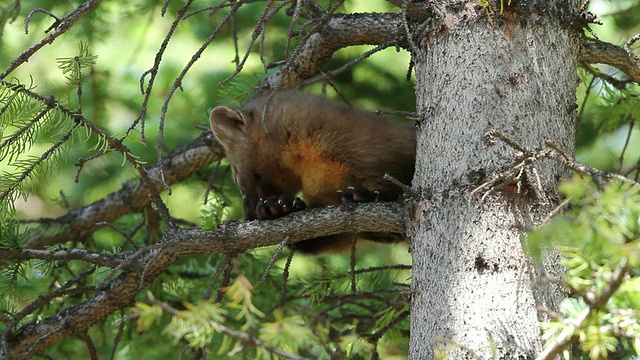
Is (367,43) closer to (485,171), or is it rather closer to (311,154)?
(311,154)

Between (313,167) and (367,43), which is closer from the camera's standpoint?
(367,43)

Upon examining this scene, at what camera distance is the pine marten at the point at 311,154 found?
4.45 metres

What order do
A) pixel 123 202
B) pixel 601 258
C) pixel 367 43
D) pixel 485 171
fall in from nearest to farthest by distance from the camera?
1. pixel 601 258
2. pixel 485 171
3. pixel 367 43
4. pixel 123 202

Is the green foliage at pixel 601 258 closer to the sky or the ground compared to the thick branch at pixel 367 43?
closer to the ground

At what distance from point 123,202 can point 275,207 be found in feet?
5.00

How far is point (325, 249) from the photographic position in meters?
5.04

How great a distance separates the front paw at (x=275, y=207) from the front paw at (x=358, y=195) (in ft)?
0.96

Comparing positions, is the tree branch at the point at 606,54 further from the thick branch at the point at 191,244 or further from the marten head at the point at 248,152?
the marten head at the point at 248,152

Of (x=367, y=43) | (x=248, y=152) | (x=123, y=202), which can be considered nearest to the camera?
(x=367, y=43)

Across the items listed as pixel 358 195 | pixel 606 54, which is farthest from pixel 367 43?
pixel 606 54

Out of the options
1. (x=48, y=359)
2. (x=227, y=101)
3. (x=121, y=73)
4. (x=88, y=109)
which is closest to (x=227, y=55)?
(x=121, y=73)

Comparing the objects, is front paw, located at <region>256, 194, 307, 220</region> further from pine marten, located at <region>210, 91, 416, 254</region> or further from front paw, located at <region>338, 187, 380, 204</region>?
front paw, located at <region>338, 187, 380, 204</region>

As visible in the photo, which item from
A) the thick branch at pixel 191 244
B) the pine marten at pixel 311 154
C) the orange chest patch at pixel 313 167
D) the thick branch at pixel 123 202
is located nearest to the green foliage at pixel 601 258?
the thick branch at pixel 191 244

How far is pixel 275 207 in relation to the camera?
14.0 feet
